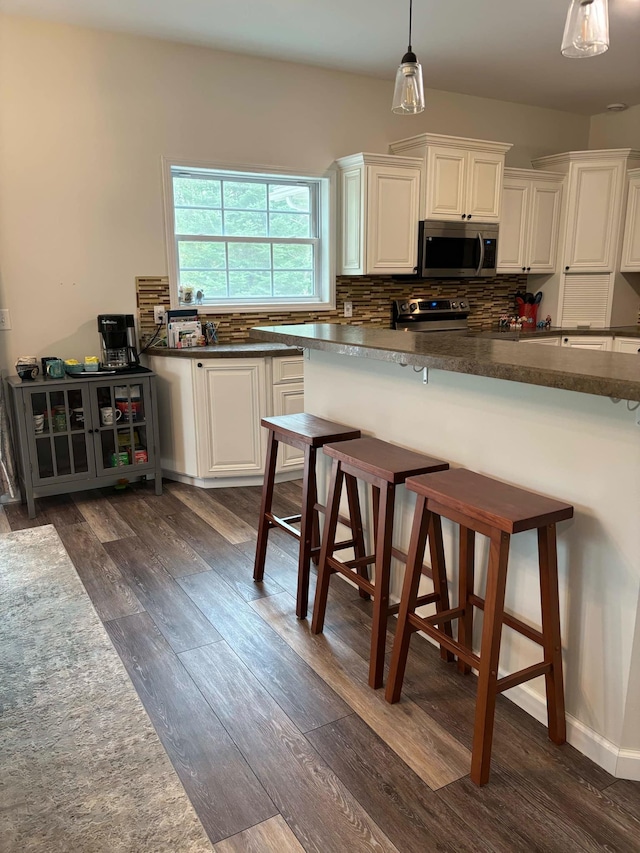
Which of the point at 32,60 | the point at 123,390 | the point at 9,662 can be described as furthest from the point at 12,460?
the point at 32,60

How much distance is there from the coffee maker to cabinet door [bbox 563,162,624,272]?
366 centimetres

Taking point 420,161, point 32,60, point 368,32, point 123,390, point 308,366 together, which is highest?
point 368,32

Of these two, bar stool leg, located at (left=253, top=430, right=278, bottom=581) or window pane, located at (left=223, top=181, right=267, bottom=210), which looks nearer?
bar stool leg, located at (left=253, top=430, right=278, bottom=581)

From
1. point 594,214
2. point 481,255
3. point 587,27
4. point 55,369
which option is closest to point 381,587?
point 587,27

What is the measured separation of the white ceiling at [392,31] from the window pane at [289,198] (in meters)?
0.80

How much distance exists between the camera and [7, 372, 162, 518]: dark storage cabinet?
136 inches

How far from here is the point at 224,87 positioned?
3992 mm

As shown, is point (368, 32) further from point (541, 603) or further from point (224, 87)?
point (541, 603)

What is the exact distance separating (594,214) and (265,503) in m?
3.99

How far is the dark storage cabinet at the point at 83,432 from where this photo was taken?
11.3 ft

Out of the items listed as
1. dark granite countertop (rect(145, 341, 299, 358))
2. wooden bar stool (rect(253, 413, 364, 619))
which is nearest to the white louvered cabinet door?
dark granite countertop (rect(145, 341, 299, 358))

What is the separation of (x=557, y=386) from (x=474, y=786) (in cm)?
104

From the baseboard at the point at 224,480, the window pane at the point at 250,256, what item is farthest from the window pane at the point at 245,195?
the baseboard at the point at 224,480

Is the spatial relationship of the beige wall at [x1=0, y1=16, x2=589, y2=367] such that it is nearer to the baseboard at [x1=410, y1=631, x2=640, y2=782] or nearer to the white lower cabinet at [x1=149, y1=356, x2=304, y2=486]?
the white lower cabinet at [x1=149, y1=356, x2=304, y2=486]
